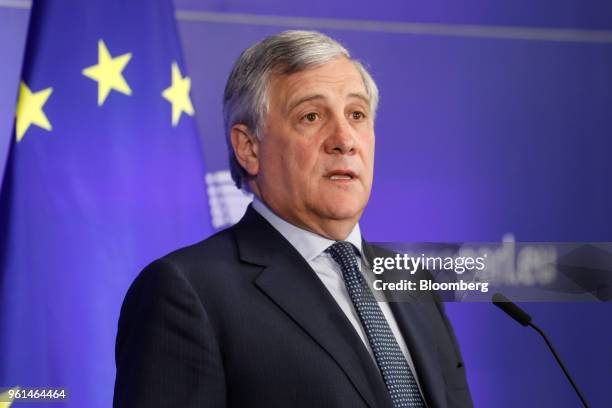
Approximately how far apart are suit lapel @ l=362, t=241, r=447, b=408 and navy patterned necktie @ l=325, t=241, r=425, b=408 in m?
0.03

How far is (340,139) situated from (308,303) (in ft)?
1.09

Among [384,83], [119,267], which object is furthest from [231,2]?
[119,267]

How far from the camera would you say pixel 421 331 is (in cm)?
156

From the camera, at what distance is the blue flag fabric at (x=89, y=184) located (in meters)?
2.31

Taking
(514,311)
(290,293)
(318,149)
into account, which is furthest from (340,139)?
(514,311)

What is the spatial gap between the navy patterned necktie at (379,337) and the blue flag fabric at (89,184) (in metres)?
1.03

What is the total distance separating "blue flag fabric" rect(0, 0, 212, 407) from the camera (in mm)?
2311

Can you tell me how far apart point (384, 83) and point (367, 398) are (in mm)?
1862

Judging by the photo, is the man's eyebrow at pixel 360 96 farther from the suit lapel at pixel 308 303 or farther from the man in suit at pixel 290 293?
the suit lapel at pixel 308 303

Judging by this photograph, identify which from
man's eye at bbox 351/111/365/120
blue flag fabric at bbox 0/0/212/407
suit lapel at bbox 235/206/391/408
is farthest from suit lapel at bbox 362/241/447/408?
blue flag fabric at bbox 0/0/212/407

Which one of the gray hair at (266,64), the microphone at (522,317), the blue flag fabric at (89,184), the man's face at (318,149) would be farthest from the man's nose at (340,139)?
the blue flag fabric at (89,184)

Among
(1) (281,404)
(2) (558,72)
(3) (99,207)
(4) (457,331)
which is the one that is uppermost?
(2) (558,72)

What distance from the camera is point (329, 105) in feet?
5.28

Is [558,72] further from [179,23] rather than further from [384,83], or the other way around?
[179,23]
